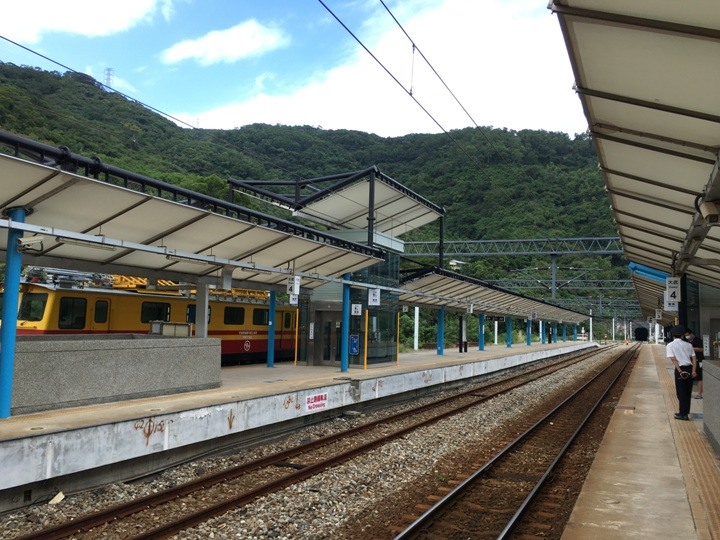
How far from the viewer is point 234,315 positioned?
20750 millimetres

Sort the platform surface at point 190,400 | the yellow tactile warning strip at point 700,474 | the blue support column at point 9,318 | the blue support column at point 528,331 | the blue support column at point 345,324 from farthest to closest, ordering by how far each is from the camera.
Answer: the blue support column at point 528,331
the blue support column at point 345,324
the blue support column at point 9,318
the platform surface at point 190,400
the yellow tactile warning strip at point 700,474

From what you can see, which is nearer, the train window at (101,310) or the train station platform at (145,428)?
the train station platform at (145,428)

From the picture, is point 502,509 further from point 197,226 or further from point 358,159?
point 358,159

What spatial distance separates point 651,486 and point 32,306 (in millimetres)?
14489

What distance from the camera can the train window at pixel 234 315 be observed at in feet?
66.7

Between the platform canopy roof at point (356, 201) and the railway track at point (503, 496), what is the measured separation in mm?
9956

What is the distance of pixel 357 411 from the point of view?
50.2 ft

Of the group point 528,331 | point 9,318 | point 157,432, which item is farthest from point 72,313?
point 528,331

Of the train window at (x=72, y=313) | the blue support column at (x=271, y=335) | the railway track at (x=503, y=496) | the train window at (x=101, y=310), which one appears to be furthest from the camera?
the blue support column at (x=271, y=335)

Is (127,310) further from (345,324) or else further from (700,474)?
(700,474)

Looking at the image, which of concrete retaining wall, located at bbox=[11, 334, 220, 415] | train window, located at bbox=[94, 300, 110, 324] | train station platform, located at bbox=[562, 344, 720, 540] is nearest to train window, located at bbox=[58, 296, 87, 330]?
train window, located at bbox=[94, 300, 110, 324]

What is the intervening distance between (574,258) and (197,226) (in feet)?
208

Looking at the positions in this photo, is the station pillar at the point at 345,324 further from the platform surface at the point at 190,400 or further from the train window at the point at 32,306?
the train window at the point at 32,306

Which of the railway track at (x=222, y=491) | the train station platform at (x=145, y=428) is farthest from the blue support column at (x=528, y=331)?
the railway track at (x=222, y=491)
